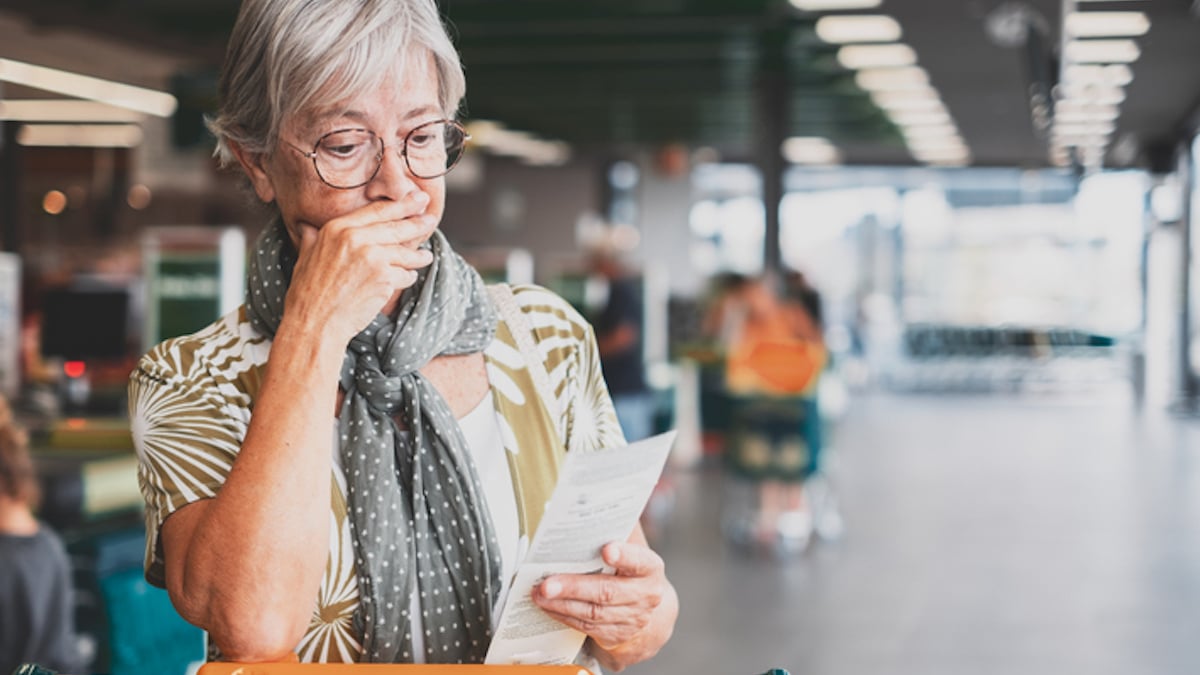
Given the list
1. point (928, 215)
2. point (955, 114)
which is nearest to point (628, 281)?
point (955, 114)

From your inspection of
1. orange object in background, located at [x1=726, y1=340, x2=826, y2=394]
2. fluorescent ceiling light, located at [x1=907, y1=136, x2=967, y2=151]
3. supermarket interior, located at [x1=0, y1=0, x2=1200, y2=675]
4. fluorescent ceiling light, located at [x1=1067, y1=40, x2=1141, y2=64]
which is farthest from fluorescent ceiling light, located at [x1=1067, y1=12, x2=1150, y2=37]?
fluorescent ceiling light, located at [x1=907, y1=136, x2=967, y2=151]

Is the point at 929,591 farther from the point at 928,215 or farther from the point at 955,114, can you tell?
the point at 928,215

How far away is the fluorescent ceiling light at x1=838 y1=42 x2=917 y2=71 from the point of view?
1242 centimetres

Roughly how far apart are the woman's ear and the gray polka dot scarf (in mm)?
49

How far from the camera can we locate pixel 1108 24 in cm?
1141

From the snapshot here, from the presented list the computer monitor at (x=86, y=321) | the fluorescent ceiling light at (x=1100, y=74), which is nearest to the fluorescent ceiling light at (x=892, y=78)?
the fluorescent ceiling light at (x=1100, y=74)

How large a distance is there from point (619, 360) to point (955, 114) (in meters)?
11.1

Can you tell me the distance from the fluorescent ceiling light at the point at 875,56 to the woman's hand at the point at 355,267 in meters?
11.5

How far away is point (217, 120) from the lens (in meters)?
1.43

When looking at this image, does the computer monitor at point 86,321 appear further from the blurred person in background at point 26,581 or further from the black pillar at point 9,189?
the black pillar at point 9,189

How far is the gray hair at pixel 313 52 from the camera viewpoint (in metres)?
1.30

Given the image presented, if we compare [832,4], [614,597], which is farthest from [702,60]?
[614,597]

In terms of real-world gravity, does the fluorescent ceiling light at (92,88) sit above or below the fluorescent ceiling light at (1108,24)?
below

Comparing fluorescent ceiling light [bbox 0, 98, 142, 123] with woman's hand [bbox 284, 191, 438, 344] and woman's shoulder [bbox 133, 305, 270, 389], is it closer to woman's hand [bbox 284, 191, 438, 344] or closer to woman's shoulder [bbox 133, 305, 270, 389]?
woman's shoulder [bbox 133, 305, 270, 389]
